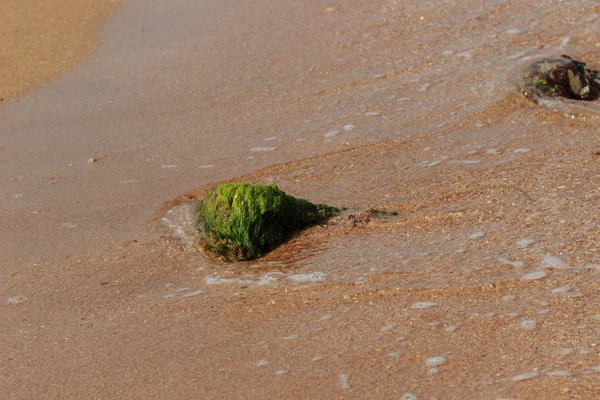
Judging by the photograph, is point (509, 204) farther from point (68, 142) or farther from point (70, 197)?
point (68, 142)

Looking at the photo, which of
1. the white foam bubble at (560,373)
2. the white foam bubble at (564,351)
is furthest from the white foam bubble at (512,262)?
the white foam bubble at (560,373)

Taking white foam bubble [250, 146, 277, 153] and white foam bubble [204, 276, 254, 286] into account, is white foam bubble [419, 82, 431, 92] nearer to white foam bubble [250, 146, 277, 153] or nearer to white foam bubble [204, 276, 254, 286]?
white foam bubble [250, 146, 277, 153]

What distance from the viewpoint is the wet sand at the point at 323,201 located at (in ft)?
9.49

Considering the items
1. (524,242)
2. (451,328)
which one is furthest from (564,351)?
(524,242)

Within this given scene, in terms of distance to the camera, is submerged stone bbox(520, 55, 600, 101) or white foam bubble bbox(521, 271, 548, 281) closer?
white foam bubble bbox(521, 271, 548, 281)

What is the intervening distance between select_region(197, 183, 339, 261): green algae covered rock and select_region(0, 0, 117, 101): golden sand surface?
2691mm

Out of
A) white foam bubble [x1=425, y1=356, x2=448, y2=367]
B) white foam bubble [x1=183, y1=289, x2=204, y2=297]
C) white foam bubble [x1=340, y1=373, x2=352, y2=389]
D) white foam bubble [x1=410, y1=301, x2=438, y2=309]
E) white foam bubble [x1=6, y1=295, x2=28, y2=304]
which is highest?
white foam bubble [x1=6, y1=295, x2=28, y2=304]

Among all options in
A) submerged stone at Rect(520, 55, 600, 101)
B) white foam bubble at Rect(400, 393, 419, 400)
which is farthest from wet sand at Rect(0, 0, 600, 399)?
submerged stone at Rect(520, 55, 600, 101)

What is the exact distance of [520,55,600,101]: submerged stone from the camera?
15.8 feet

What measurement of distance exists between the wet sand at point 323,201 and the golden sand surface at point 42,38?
0.22 m

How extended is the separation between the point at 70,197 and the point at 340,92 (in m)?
1.89

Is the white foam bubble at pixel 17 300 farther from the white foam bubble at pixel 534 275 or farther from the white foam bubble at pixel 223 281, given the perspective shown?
the white foam bubble at pixel 534 275

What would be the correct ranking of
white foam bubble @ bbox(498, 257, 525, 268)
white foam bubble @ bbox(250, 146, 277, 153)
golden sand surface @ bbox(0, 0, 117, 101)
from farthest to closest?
golden sand surface @ bbox(0, 0, 117, 101) → white foam bubble @ bbox(250, 146, 277, 153) → white foam bubble @ bbox(498, 257, 525, 268)

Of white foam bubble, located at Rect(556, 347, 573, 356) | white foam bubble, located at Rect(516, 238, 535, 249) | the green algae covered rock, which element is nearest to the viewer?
white foam bubble, located at Rect(556, 347, 573, 356)
